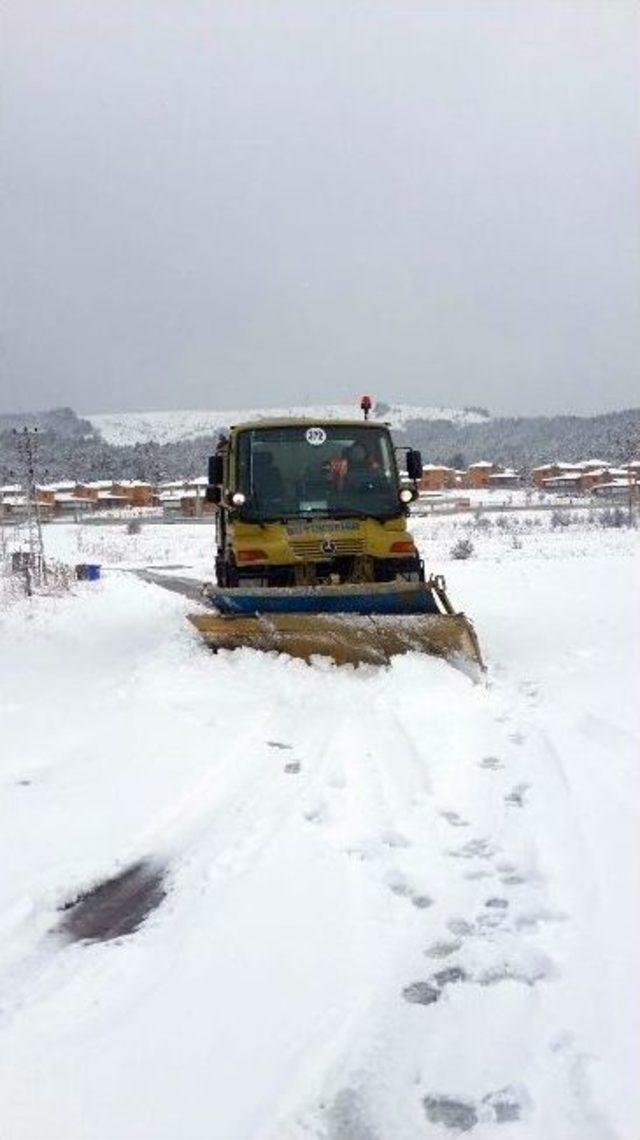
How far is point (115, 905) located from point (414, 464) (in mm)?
6308

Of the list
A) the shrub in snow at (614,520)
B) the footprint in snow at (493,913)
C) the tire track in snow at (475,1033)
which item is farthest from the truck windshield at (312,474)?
the shrub in snow at (614,520)

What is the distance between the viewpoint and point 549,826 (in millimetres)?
4121

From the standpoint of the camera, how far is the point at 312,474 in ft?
29.7

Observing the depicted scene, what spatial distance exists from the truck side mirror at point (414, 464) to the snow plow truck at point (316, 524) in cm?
1

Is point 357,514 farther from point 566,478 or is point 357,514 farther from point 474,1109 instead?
point 566,478

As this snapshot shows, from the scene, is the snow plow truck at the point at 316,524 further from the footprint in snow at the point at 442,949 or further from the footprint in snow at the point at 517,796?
the footprint in snow at the point at 442,949

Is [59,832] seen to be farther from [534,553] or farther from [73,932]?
[534,553]

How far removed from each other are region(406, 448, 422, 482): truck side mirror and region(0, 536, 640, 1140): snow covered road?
2686 millimetres

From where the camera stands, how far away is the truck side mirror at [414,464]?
9000 mm

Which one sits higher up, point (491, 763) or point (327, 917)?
point (327, 917)

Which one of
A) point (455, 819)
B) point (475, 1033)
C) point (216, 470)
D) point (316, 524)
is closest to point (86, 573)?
point (216, 470)

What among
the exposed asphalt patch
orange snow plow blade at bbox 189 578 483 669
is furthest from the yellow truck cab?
the exposed asphalt patch

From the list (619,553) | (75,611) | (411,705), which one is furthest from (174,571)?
(411,705)

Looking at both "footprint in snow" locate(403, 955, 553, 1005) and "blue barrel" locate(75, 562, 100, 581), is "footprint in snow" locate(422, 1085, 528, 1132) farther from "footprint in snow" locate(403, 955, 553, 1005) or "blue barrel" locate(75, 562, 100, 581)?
"blue barrel" locate(75, 562, 100, 581)
